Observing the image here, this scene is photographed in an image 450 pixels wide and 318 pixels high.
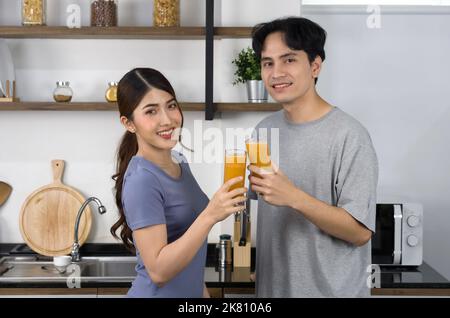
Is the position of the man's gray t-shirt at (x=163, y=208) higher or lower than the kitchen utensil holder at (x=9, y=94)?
lower

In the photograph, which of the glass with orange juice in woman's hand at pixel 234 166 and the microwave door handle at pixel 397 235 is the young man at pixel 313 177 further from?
the microwave door handle at pixel 397 235

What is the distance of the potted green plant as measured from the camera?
5.23 feet

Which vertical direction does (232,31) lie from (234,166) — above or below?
above

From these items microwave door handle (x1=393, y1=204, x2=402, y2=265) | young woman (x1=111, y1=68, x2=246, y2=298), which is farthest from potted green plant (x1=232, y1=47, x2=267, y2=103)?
young woman (x1=111, y1=68, x2=246, y2=298)

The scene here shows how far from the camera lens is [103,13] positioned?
5.37 ft

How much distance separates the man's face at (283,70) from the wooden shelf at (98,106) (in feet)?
2.25

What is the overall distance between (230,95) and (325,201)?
2.69 feet

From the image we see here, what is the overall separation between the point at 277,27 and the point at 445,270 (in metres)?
1.39

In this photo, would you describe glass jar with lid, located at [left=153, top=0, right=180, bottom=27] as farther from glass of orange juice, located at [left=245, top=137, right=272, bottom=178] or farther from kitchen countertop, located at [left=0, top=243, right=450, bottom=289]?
glass of orange juice, located at [left=245, top=137, right=272, bottom=178]

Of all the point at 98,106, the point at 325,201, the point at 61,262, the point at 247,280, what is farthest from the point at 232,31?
the point at 325,201

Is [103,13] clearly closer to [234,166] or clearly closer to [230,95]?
[230,95]

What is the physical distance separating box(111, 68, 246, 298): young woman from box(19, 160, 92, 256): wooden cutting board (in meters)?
0.95

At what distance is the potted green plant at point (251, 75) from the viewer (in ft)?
5.23

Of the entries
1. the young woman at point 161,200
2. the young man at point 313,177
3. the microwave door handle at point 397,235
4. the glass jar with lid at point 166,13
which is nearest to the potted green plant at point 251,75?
the glass jar with lid at point 166,13
